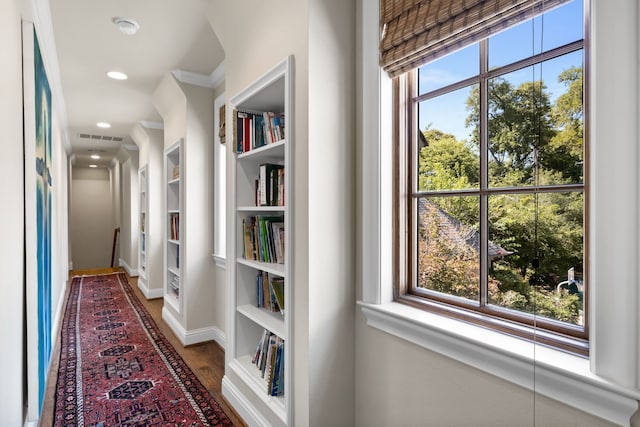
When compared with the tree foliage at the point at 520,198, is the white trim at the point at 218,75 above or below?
above

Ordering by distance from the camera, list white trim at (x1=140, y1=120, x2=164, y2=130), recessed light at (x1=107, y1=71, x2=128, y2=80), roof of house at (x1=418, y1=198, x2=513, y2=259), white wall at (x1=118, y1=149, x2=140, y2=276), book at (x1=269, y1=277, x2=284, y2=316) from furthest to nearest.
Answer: white wall at (x1=118, y1=149, x2=140, y2=276)
white trim at (x1=140, y1=120, x2=164, y2=130)
recessed light at (x1=107, y1=71, x2=128, y2=80)
book at (x1=269, y1=277, x2=284, y2=316)
roof of house at (x1=418, y1=198, x2=513, y2=259)

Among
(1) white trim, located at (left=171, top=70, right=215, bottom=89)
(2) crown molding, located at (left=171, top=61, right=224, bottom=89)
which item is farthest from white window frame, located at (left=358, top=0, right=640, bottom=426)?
(1) white trim, located at (left=171, top=70, right=215, bottom=89)

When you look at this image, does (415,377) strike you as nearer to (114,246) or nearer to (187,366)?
(187,366)

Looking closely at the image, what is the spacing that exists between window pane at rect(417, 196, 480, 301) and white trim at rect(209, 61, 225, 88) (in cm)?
250

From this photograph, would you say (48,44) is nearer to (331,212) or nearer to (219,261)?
(219,261)

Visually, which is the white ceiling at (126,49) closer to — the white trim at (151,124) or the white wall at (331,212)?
the white trim at (151,124)

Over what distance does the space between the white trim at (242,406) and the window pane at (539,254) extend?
145 cm

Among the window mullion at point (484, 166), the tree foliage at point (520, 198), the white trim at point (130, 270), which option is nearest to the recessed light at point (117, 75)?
the tree foliage at point (520, 198)

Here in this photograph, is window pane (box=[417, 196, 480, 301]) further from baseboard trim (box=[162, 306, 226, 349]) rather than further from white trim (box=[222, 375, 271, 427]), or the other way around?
baseboard trim (box=[162, 306, 226, 349])

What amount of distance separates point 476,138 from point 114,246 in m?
9.17

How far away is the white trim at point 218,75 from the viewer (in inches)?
129

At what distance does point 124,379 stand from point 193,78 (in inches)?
105

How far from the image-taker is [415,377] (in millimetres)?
→ 1416

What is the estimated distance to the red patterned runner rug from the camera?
2.21 m
